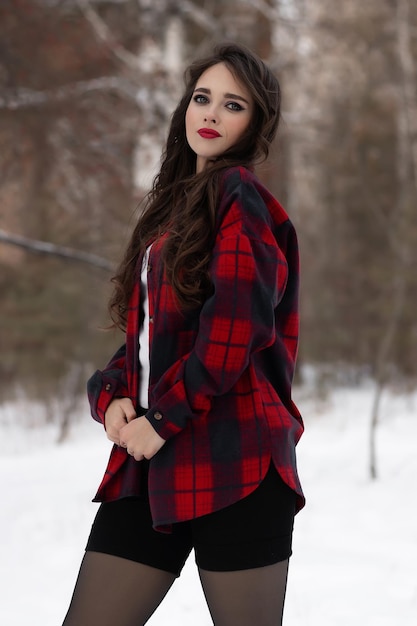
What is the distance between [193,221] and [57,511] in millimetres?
3893

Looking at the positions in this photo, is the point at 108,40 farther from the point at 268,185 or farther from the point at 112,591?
the point at 112,591

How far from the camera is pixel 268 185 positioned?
973 centimetres

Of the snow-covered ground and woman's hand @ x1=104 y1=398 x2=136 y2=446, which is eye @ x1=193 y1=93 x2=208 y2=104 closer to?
woman's hand @ x1=104 y1=398 x2=136 y2=446

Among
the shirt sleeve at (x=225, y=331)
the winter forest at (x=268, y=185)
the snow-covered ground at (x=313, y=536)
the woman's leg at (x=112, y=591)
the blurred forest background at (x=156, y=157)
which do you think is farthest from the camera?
the blurred forest background at (x=156, y=157)

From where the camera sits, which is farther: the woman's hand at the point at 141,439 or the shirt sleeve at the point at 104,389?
the shirt sleeve at the point at 104,389

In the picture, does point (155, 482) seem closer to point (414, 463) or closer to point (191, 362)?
point (191, 362)

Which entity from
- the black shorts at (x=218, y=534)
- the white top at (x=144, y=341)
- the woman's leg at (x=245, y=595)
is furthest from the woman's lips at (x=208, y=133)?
the woman's leg at (x=245, y=595)

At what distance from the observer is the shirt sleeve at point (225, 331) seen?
164cm

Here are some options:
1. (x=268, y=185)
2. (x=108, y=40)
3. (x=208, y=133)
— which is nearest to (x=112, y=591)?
(x=208, y=133)

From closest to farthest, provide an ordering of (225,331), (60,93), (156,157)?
(225,331)
(60,93)
(156,157)

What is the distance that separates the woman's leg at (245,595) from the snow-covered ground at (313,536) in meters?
1.75

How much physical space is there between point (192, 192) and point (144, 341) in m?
0.34

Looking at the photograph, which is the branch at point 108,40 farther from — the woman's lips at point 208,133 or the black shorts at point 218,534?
the black shorts at point 218,534

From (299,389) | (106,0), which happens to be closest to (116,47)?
(106,0)
